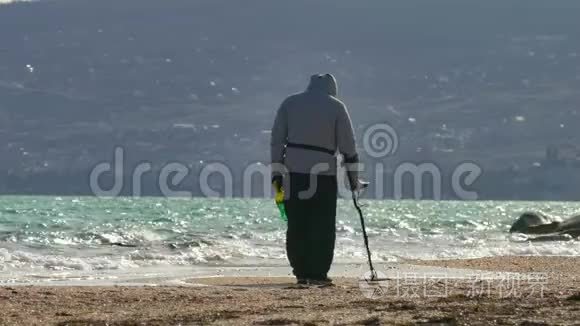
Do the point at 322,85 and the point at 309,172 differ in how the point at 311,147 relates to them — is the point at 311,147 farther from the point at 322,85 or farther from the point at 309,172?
the point at 322,85

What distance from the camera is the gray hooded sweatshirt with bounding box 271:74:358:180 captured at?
463 inches

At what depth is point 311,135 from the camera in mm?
11766

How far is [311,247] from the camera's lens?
38.6ft

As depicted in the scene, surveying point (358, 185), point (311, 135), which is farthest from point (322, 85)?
point (358, 185)

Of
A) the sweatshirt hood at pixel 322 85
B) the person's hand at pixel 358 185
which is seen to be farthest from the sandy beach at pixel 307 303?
the sweatshirt hood at pixel 322 85

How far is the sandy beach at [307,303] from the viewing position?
7805mm

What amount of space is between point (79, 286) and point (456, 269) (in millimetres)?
4407

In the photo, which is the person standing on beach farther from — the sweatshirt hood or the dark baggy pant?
the sweatshirt hood

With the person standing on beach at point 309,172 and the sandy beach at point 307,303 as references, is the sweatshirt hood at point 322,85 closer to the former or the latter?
the person standing on beach at point 309,172

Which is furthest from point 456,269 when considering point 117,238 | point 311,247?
point 117,238

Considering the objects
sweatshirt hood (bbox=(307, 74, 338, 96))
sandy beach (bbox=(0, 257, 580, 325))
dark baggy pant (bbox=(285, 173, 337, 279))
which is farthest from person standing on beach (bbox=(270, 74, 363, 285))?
sandy beach (bbox=(0, 257, 580, 325))

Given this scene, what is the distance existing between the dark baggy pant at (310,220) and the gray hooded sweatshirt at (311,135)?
11 centimetres

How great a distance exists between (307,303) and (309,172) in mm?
2816

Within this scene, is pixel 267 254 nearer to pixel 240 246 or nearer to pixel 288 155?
pixel 240 246
